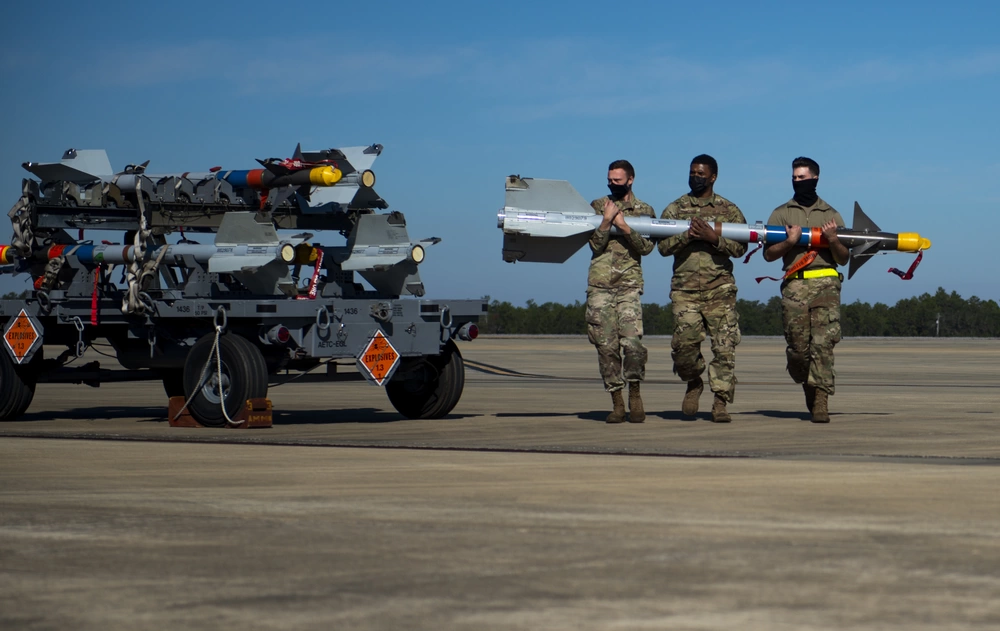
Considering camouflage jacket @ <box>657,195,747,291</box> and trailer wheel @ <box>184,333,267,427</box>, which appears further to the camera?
camouflage jacket @ <box>657,195,747,291</box>

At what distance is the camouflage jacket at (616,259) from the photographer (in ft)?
41.3

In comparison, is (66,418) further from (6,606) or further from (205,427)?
(6,606)

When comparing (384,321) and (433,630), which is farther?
(384,321)

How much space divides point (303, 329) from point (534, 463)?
4.07 m

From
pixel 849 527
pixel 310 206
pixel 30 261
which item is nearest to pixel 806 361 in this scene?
pixel 310 206

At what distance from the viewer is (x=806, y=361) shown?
497 inches

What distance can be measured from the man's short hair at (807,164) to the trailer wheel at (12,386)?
7.58m

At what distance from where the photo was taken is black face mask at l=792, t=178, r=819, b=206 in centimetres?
1300

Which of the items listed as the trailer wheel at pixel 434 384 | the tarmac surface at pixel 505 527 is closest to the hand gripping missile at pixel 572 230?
the trailer wheel at pixel 434 384

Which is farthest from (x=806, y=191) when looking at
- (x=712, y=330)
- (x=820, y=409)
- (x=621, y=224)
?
(x=820, y=409)

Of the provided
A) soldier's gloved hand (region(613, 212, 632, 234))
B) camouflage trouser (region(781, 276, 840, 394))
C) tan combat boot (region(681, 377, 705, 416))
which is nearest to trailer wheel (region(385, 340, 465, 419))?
soldier's gloved hand (region(613, 212, 632, 234))

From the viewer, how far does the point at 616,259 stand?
1266cm

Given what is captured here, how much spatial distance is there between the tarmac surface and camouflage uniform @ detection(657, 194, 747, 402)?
2.49ft

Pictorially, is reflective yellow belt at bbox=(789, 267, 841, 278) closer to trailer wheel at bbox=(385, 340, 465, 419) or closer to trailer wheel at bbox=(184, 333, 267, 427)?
trailer wheel at bbox=(385, 340, 465, 419)
